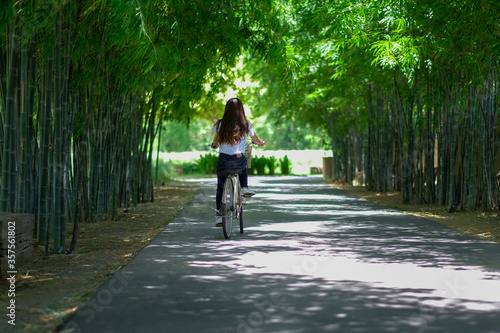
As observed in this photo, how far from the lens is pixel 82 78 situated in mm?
9273

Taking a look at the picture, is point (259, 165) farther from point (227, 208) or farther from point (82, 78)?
point (82, 78)

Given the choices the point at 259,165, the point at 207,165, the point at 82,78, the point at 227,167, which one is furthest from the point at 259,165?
the point at 82,78

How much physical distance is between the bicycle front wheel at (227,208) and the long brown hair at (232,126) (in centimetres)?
57

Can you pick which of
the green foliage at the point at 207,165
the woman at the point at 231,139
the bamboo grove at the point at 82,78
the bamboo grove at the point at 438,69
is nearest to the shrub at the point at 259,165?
the green foliage at the point at 207,165

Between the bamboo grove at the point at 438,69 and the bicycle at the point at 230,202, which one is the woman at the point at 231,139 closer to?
the bicycle at the point at 230,202

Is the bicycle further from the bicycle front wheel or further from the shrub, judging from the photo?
the shrub

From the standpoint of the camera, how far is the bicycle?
31.3 ft

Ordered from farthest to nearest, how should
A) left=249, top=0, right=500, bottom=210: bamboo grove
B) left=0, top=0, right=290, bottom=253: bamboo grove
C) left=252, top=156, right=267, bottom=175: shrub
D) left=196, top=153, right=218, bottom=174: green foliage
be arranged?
left=252, top=156, right=267, bottom=175: shrub, left=196, top=153, right=218, bottom=174: green foliage, left=249, top=0, right=500, bottom=210: bamboo grove, left=0, top=0, right=290, bottom=253: bamboo grove

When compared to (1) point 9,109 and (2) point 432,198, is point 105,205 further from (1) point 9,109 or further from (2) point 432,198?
(2) point 432,198

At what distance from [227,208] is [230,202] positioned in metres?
0.12

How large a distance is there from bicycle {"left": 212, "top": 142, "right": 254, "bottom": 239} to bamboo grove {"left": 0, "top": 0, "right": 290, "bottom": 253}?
174 cm

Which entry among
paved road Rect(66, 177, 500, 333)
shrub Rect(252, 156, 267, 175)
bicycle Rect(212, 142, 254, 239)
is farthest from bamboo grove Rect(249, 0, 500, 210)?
shrub Rect(252, 156, 267, 175)

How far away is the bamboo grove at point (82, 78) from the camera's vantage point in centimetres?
748

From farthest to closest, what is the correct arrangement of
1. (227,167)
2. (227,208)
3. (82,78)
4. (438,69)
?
(438,69) → (227,167) → (227,208) → (82,78)
